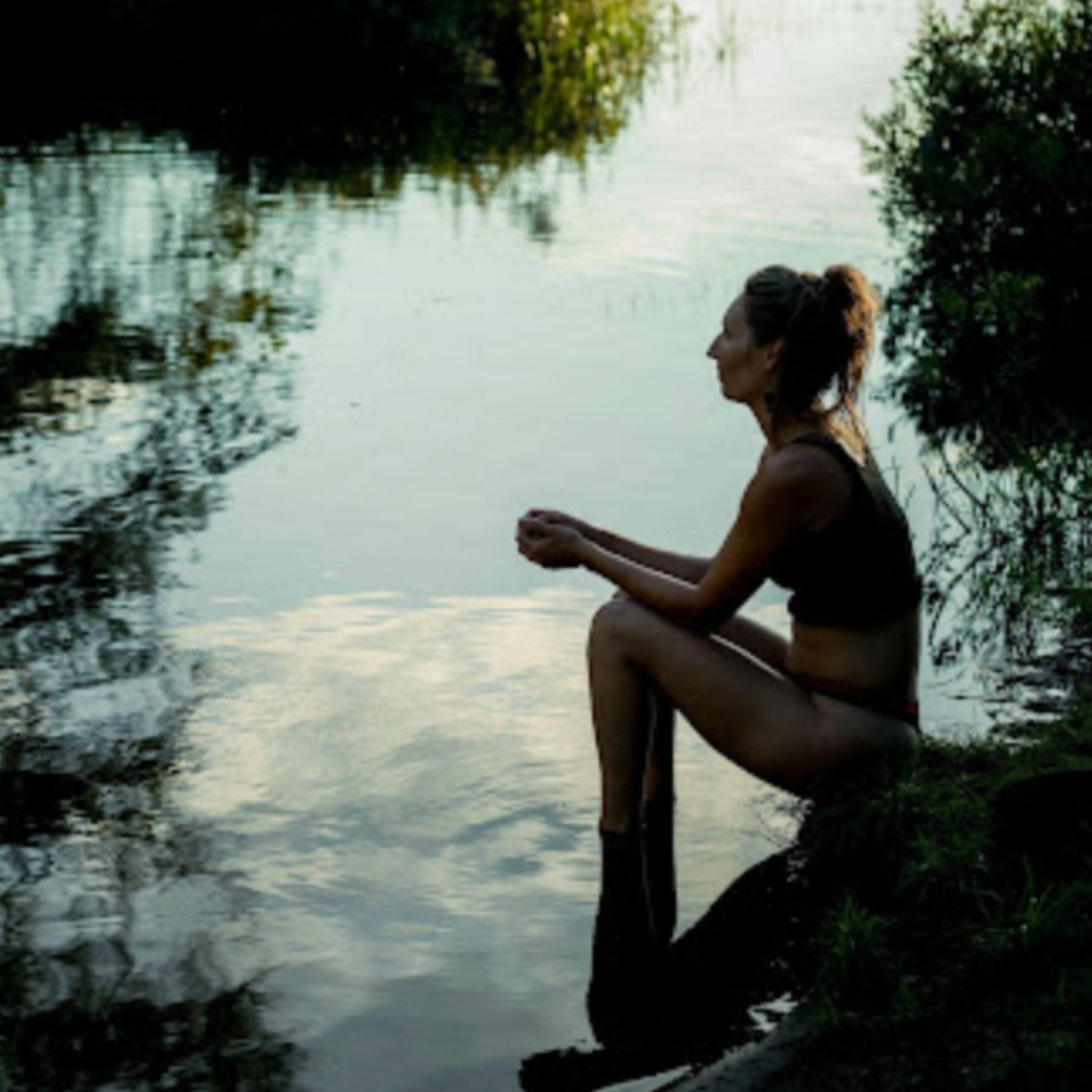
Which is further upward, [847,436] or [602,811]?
[847,436]

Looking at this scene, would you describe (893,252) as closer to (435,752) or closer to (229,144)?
(229,144)

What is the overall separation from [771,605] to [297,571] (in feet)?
4.93

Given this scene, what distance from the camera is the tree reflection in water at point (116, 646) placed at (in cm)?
414

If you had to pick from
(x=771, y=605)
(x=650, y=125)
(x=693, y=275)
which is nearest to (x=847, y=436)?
(x=771, y=605)

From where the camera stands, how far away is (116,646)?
6.28 meters

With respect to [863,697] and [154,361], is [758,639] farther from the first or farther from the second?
[154,361]

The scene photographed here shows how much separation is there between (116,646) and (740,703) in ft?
7.47

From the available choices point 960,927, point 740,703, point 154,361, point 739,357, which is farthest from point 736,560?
point 154,361

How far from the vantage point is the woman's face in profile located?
15.2 feet

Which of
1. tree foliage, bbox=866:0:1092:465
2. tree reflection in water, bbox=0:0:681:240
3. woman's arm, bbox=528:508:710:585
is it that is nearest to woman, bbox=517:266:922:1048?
woman's arm, bbox=528:508:710:585

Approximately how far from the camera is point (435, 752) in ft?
18.3

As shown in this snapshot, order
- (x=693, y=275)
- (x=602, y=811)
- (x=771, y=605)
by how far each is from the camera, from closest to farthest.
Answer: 1. (x=602, y=811)
2. (x=771, y=605)
3. (x=693, y=275)

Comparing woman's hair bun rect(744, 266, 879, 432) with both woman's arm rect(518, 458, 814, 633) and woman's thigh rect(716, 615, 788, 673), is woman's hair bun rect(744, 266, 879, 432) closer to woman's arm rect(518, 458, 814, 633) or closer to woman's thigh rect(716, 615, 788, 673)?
woman's arm rect(518, 458, 814, 633)

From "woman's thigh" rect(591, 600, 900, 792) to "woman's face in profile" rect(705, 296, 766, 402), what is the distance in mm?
515
